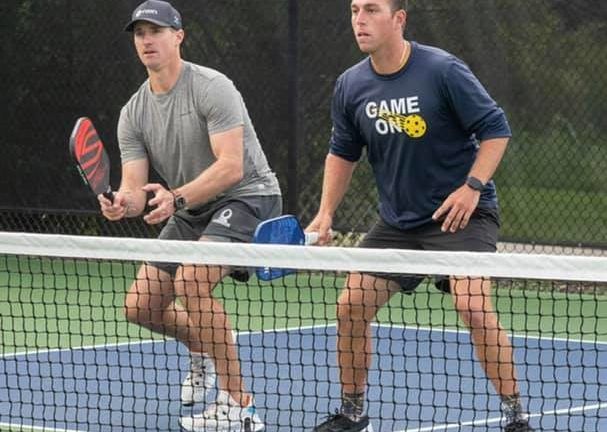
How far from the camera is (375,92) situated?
5945 mm

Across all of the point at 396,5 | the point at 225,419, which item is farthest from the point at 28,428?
the point at 396,5

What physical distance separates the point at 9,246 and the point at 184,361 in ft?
7.05

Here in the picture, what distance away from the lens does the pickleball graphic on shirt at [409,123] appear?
19.2 ft

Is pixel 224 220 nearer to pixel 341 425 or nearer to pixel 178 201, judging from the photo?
pixel 178 201

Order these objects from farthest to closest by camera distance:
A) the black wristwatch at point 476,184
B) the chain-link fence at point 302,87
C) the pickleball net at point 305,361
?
1. the chain-link fence at point 302,87
2. the black wristwatch at point 476,184
3. the pickleball net at point 305,361

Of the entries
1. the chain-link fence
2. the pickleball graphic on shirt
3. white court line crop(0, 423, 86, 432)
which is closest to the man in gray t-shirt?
white court line crop(0, 423, 86, 432)

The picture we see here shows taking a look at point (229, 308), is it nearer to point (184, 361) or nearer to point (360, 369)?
point (184, 361)

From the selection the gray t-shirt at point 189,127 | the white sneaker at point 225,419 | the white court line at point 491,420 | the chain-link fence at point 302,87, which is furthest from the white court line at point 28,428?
the chain-link fence at point 302,87

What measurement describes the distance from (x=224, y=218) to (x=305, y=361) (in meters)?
1.54

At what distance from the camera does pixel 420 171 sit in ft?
19.5

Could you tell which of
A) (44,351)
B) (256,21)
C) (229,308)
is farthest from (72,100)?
(44,351)

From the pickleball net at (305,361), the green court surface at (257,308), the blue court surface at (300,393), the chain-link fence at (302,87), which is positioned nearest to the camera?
the pickleball net at (305,361)

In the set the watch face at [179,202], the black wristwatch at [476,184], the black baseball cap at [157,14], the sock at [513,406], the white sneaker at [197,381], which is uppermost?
the black baseball cap at [157,14]

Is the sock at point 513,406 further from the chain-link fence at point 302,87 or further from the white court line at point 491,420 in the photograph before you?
the chain-link fence at point 302,87
